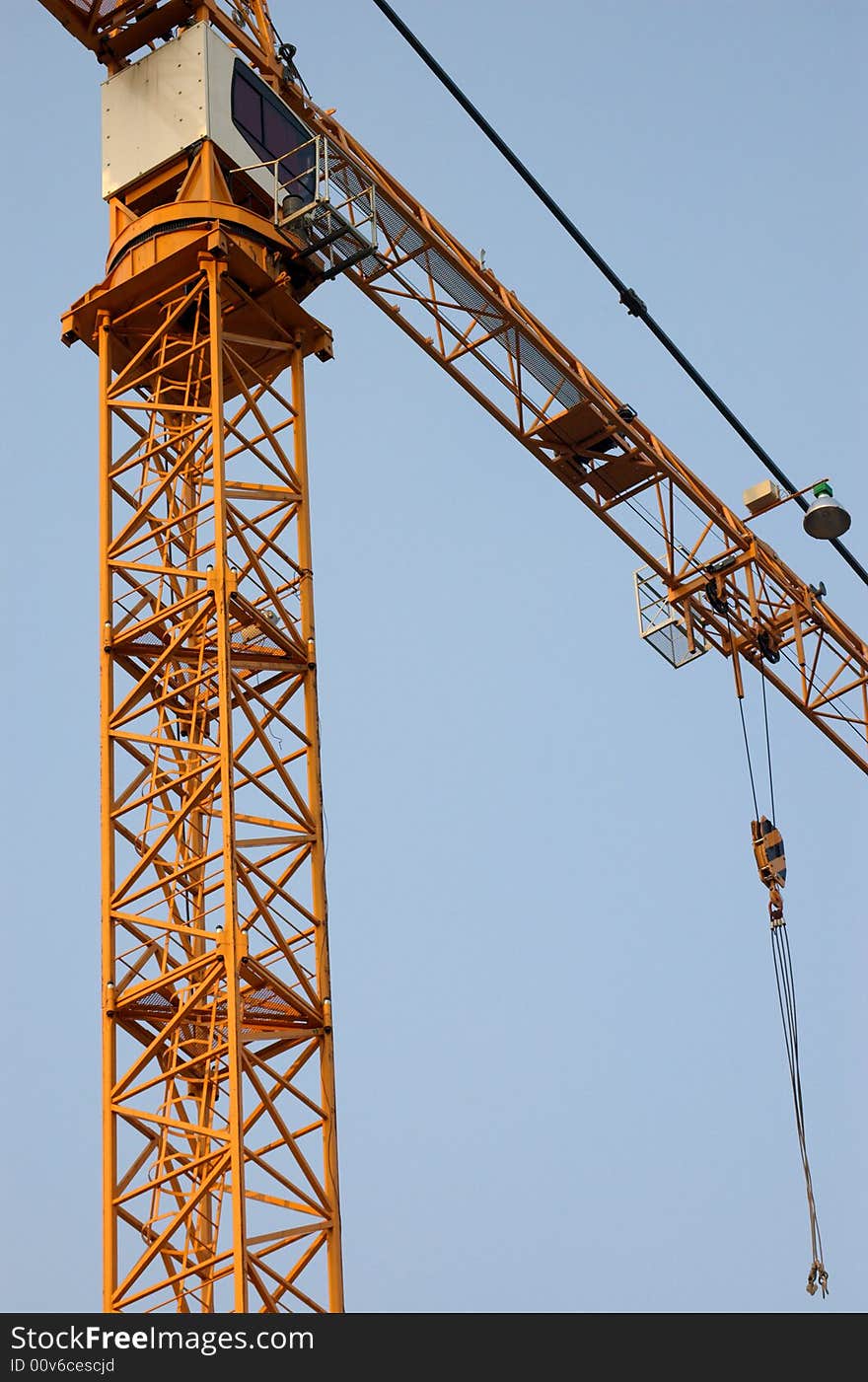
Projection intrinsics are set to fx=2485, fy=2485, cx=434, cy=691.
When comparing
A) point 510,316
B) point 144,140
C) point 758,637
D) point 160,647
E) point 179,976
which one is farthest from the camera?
point 758,637

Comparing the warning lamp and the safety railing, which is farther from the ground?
the safety railing

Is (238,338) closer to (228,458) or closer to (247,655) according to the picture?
(228,458)

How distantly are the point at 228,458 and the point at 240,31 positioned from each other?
23.3 feet

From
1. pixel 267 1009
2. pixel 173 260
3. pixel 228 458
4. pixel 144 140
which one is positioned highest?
pixel 144 140

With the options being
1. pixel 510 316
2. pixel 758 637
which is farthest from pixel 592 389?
pixel 758 637

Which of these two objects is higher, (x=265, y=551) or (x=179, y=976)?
(x=265, y=551)

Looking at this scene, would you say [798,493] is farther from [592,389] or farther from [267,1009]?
[267,1009]

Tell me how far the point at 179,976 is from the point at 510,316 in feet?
47.1

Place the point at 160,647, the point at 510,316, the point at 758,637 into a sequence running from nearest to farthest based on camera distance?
the point at 160,647, the point at 510,316, the point at 758,637

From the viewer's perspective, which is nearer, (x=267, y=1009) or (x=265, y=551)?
(x=267, y=1009)

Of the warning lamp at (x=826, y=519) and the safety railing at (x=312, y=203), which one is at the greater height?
the safety railing at (x=312, y=203)

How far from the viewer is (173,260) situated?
115ft

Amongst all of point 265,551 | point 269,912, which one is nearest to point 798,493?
→ point 265,551

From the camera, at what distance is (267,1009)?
32.0m
